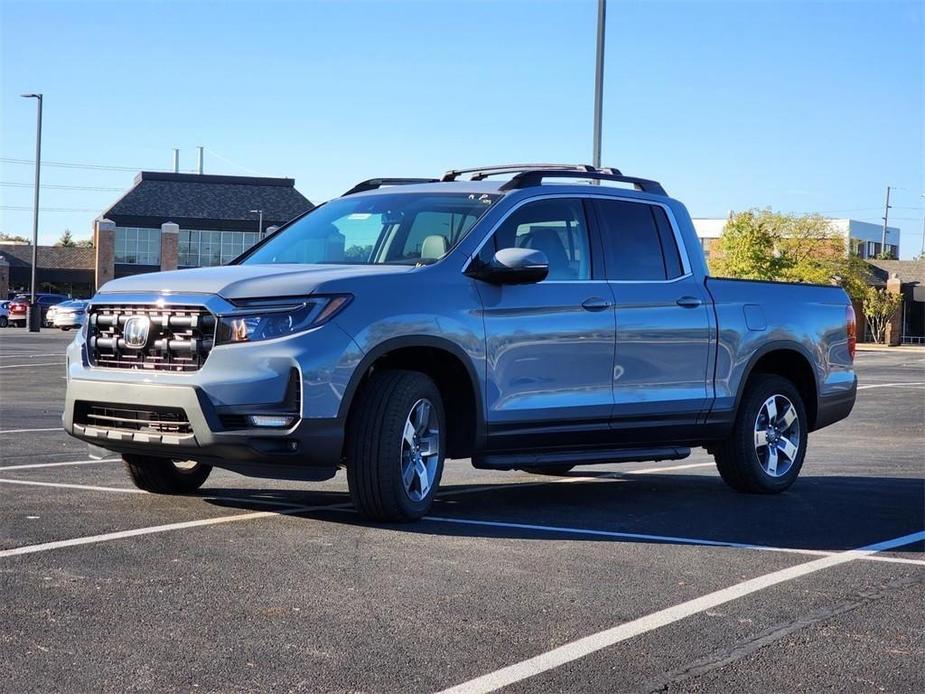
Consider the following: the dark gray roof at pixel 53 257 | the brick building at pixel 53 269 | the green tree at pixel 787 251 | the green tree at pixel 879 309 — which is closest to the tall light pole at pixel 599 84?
the green tree at pixel 787 251

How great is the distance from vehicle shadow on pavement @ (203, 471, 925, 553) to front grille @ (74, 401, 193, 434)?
1.04 m

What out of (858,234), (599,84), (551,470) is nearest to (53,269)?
(858,234)

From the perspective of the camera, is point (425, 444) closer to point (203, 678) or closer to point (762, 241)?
point (203, 678)

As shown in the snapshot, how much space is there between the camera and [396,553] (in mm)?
6789

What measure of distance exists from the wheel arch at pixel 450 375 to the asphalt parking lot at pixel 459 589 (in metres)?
0.49

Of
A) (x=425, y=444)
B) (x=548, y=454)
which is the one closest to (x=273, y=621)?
(x=425, y=444)

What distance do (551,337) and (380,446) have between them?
149 cm

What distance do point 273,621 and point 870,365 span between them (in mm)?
38227

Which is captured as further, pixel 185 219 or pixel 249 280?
pixel 185 219

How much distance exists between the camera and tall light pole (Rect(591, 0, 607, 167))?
2002 cm

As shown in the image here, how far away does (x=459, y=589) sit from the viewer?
5984 millimetres

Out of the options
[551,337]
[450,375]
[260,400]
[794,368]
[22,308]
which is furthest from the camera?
[22,308]

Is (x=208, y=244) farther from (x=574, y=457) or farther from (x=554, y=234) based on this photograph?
(x=574, y=457)

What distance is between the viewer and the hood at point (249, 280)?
24.1 feet
